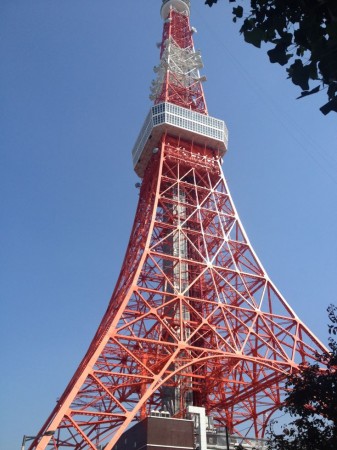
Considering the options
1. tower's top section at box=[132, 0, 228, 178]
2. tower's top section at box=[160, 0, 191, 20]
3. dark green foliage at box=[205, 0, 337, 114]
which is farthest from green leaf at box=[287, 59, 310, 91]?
tower's top section at box=[160, 0, 191, 20]

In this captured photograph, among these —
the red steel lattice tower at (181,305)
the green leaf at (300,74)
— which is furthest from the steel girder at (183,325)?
the green leaf at (300,74)

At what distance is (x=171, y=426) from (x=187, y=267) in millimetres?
8581

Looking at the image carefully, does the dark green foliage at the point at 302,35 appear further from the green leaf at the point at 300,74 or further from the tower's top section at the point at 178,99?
the tower's top section at the point at 178,99

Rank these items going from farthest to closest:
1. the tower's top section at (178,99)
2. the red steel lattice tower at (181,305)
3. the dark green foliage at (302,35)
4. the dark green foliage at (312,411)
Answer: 1. the tower's top section at (178,99)
2. the red steel lattice tower at (181,305)
3. the dark green foliage at (312,411)
4. the dark green foliage at (302,35)

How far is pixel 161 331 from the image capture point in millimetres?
18656

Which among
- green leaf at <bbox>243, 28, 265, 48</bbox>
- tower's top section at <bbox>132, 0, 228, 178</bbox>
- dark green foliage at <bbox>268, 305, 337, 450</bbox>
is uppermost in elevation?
tower's top section at <bbox>132, 0, 228, 178</bbox>

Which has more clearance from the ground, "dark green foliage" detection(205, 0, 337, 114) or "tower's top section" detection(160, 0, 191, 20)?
"tower's top section" detection(160, 0, 191, 20)

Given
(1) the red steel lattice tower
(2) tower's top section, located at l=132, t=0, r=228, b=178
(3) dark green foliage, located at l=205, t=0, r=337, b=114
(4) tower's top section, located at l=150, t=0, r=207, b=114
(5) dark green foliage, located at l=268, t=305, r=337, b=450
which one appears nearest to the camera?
(3) dark green foliage, located at l=205, t=0, r=337, b=114

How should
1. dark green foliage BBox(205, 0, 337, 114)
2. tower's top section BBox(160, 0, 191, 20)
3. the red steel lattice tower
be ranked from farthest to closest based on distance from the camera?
tower's top section BBox(160, 0, 191, 20), the red steel lattice tower, dark green foliage BBox(205, 0, 337, 114)

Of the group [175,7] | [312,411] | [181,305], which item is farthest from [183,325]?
[175,7]

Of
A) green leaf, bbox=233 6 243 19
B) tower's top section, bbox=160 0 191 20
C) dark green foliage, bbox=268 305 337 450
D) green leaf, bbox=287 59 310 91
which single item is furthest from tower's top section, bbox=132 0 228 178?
green leaf, bbox=287 59 310 91

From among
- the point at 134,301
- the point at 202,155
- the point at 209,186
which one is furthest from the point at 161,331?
the point at 202,155

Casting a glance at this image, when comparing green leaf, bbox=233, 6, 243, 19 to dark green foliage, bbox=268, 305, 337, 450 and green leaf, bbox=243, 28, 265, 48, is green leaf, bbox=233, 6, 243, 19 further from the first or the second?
dark green foliage, bbox=268, 305, 337, 450

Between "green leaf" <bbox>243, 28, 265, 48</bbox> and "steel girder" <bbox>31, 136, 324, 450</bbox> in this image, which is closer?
"green leaf" <bbox>243, 28, 265, 48</bbox>
